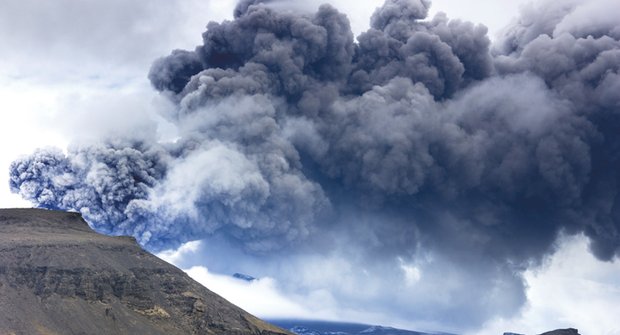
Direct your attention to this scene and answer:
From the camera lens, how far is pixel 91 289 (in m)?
91.4

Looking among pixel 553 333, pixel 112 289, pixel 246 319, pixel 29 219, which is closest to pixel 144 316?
pixel 112 289

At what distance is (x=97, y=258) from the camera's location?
96.8 meters

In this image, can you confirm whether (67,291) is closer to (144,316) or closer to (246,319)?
(144,316)

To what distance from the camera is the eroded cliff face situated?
8550cm

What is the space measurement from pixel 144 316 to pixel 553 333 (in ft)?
236

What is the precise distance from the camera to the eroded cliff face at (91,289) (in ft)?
281

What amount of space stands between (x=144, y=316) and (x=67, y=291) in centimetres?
877

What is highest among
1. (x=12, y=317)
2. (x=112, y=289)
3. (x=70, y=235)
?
(x=70, y=235)

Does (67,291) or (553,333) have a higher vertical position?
(553,333)

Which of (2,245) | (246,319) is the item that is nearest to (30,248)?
(2,245)

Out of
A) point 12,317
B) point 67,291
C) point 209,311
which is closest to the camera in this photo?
point 12,317

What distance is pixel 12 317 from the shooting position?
269 feet

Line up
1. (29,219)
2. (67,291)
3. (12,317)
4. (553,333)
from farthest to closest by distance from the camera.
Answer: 1. (553,333)
2. (29,219)
3. (67,291)
4. (12,317)

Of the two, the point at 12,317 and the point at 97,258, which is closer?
the point at 12,317
